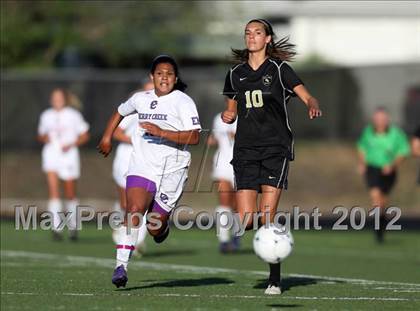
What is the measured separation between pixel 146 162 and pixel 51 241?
9.23 metres

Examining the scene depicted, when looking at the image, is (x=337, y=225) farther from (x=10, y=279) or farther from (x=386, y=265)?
(x=10, y=279)

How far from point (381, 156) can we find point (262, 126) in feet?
37.4

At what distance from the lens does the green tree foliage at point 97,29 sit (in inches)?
1449

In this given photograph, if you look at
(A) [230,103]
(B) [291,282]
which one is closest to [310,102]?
(A) [230,103]

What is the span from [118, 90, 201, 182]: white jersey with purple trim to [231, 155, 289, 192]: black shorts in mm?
596

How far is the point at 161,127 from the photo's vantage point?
12.2m

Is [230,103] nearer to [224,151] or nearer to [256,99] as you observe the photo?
[256,99]

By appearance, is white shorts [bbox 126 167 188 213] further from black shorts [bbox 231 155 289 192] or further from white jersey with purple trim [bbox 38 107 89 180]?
white jersey with purple trim [bbox 38 107 89 180]

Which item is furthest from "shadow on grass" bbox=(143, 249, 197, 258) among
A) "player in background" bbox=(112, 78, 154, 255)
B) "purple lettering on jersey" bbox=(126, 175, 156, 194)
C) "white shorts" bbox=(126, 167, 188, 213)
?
"purple lettering on jersey" bbox=(126, 175, 156, 194)

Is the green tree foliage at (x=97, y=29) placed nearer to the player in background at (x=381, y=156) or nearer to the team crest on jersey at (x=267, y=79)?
the player in background at (x=381, y=156)

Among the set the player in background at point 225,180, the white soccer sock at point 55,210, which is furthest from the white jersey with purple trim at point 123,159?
the white soccer sock at point 55,210

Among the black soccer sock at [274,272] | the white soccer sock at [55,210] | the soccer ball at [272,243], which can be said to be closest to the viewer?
the soccer ball at [272,243]

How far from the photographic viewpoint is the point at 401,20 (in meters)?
58.7

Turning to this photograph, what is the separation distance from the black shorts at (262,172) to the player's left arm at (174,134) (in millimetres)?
460
